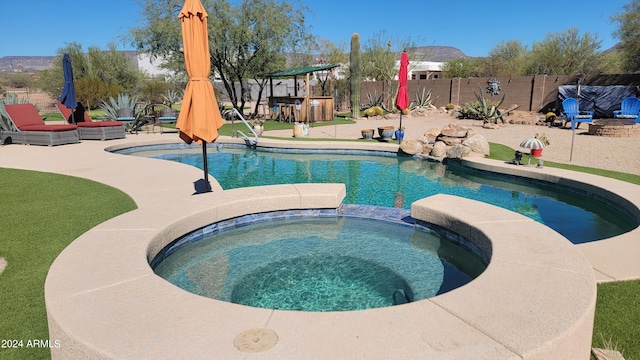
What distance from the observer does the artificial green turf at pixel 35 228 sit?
3.29m

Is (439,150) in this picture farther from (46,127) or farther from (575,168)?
(46,127)

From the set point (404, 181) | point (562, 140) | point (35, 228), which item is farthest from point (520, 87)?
point (35, 228)

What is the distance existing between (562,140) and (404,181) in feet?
29.5

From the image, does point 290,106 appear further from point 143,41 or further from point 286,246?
point 286,246

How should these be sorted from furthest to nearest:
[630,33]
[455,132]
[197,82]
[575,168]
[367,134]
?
[630,33]
[367,134]
[455,132]
[575,168]
[197,82]

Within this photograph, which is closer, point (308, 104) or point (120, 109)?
Result: point (120, 109)

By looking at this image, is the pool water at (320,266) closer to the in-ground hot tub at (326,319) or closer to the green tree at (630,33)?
the in-ground hot tub at (326,319)

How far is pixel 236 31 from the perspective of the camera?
20.2 metres

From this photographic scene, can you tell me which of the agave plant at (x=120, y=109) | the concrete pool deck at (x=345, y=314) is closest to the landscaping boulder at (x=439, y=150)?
the concrete pool deck at (x=345, y=314)

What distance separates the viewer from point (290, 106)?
2209cm

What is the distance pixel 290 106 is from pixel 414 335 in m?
20.3

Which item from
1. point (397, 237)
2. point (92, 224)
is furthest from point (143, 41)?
point (397, 237)

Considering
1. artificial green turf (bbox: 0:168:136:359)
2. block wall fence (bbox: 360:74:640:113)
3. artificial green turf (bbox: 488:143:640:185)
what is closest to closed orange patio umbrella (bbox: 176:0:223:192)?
artificial green turf (bbox: 0:168:136:359)

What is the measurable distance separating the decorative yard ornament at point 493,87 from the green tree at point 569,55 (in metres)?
14.6
